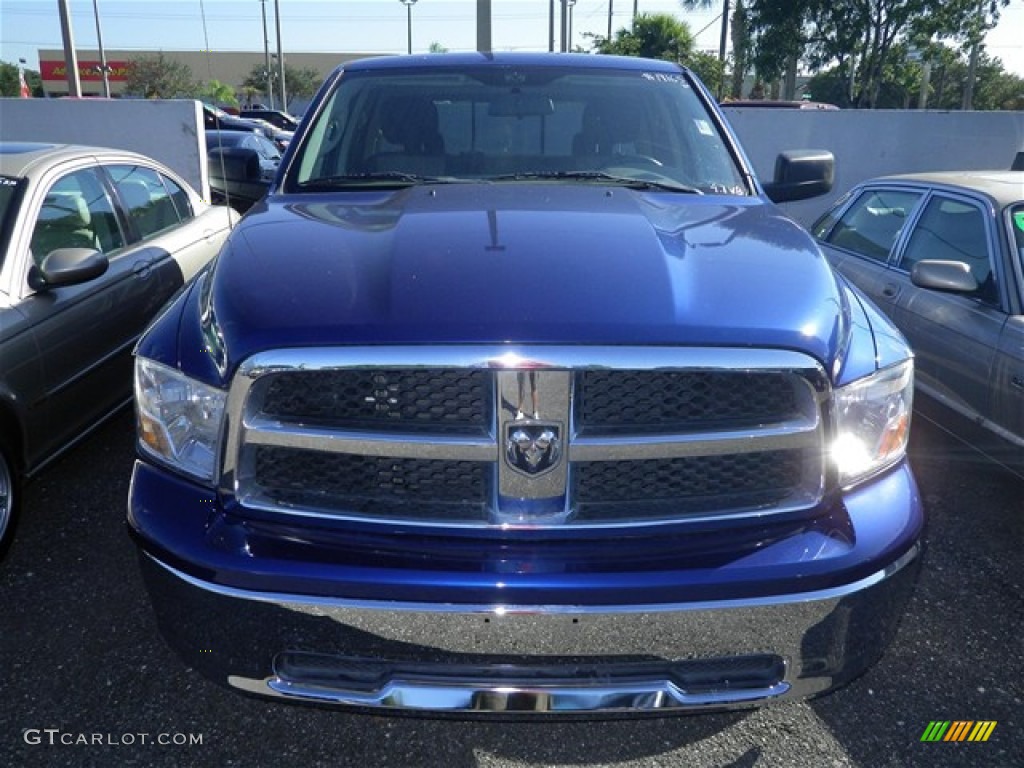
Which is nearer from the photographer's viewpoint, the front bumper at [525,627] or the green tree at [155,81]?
the front bumper at [525,627]

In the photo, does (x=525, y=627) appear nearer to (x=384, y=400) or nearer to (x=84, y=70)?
(x=384, y=400)

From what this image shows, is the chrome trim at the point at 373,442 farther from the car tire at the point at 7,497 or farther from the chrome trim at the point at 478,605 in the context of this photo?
the car tire at the point at 7,497

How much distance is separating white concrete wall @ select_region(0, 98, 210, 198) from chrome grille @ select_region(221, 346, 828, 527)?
10.2 metres

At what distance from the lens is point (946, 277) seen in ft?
13.7

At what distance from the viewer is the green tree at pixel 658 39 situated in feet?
120

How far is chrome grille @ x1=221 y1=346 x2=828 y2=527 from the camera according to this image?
1.82 metres

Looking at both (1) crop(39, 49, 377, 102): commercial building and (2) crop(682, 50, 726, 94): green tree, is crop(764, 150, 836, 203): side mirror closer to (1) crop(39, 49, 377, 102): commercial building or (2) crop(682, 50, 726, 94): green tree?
(2) crop(682, 50, 726, 94): green tree

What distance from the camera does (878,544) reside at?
1.94 metres

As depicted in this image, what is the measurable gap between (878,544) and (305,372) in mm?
1330

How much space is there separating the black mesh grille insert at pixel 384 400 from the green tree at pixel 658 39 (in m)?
37.4

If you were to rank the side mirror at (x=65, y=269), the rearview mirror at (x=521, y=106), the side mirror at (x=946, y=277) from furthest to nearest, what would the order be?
the side mirror at (x=946, y=277) < the side mirror at (x=65, y=269) < the rearview mirror at (x=521, y=106)

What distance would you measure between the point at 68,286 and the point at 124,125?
28.6 feet

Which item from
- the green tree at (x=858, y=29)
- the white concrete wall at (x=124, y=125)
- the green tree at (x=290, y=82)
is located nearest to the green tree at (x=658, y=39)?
the green tree at (x=858, y=29)

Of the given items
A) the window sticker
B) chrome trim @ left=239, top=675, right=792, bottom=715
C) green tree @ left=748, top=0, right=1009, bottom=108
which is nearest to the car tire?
chrome trim @ left=239, top=675, right=792, bottom=715
